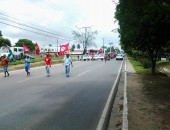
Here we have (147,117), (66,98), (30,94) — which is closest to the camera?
(147,117)

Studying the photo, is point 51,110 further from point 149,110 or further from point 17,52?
point 17,52

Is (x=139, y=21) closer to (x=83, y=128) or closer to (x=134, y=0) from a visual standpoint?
(x=134, y=0)

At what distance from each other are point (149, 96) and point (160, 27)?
10.9ft

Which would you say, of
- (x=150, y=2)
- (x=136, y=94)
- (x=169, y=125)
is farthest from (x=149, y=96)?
(x=169, y=125)

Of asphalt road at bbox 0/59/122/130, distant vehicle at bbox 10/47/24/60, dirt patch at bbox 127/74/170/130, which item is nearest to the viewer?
asphalt road at bbox 0/59/122/130

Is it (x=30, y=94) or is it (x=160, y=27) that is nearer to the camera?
(x=30, y=94)

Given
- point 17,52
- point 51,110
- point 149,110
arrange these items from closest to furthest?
point 51,110 → point 149,110 → point 17,52

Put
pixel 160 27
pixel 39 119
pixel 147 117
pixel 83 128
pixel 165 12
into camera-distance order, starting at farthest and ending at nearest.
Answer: pixel 160 27 → pixel 165 12 → pixel 147 117 → pixel 39 119 → pixel 83 128

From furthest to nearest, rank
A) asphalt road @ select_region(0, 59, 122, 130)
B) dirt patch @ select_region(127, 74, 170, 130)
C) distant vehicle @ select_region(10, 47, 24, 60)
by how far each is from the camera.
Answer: distant vehicle @ select_region(10, 47, 24, 60) → dirt patch @ select_region(127, 74, 170, 130) → asphalt road @ select_region(0, 59, 122, 130)

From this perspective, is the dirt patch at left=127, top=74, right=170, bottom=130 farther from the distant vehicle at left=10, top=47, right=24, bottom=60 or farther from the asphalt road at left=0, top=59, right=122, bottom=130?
the distant vehicle at left=10, top=47, right=24, bottom=60

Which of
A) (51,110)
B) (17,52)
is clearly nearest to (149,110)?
(51,110)

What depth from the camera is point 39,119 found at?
823cm

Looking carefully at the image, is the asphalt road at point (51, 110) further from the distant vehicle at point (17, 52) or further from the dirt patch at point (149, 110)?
the distant vehicle at point (17, 52)

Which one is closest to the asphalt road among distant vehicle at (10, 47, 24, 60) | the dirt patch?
the dirt patch
